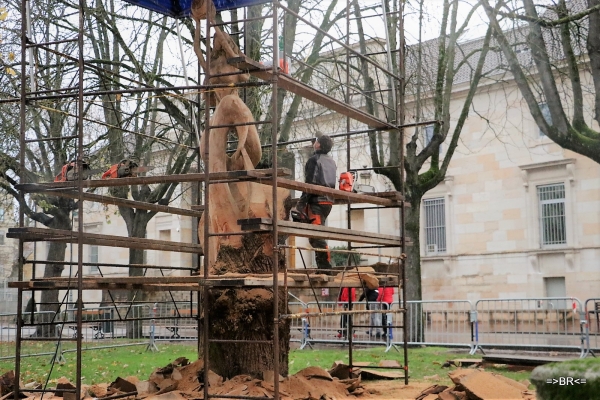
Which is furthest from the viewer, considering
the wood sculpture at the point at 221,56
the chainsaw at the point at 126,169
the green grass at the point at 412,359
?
the green grass at the point at 412,359

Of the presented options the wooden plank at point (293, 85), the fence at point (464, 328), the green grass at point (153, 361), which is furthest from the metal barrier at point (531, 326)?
the wooden plank at point (293, 85)

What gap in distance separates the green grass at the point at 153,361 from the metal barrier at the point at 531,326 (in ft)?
4.33

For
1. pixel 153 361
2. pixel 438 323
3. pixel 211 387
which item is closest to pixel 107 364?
pixel 153 361

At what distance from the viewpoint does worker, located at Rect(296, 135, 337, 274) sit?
11.7m

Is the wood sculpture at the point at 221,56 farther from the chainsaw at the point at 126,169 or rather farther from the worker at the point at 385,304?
the worker at the point at 385,304

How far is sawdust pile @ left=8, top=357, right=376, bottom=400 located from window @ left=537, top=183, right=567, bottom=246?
22.6 metres

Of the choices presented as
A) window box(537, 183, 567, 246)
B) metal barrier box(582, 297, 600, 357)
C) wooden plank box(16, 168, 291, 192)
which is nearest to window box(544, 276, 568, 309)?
window box(537, 183, 567, 246)

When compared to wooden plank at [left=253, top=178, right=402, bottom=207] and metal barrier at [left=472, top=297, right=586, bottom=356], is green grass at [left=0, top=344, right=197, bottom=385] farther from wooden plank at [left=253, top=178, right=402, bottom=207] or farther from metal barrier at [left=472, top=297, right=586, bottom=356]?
metal barrier at [left=472, top=297, right=586, bottom=356]

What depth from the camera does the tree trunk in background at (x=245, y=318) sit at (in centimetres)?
1005

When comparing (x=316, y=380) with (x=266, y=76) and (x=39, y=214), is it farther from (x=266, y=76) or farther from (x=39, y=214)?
(x=39, y=214)

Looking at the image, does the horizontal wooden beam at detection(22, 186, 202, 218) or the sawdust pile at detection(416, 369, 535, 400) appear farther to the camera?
the horizontal wooden beam at detection(22, 186, 202, 218)

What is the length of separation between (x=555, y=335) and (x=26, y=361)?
1159 cm

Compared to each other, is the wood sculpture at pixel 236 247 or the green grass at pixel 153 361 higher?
the wood sculpture at pixel 236 247

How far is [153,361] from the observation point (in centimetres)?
1628
